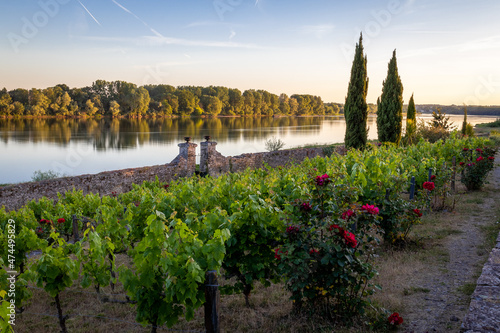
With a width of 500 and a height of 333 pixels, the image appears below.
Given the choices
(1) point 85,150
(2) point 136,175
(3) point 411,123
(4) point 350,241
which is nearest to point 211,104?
(1) point 85,150

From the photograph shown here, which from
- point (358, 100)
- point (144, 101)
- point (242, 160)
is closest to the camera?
point (242, 160)

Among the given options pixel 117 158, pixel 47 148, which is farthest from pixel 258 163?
pixel 47 148

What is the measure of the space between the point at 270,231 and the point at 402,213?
288 centimetres

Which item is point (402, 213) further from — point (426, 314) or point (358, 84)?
point (358, 84)

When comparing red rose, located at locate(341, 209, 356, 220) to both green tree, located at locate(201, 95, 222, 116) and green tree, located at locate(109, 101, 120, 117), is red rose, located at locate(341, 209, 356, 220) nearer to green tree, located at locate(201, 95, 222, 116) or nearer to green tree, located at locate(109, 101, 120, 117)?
green tree, located at locate(109, 101, 120, 117)

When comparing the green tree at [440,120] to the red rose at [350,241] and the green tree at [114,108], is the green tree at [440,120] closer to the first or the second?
the red rose at [350,241]

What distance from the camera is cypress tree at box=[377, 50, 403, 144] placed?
778 inches

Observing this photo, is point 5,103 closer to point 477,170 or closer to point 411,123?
point 411,123

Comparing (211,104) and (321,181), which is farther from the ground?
(211,104)

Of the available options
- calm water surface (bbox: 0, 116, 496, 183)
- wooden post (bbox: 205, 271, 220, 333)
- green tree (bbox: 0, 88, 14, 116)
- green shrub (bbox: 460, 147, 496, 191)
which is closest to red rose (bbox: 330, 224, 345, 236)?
wooden post (bbox: 205, 271, 220, 333)

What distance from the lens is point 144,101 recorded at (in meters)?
77.0

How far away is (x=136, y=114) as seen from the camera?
7775 centimetres

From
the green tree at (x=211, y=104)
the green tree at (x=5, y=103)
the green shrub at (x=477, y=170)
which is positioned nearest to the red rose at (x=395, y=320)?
the green shrub at (x=477, y=170)

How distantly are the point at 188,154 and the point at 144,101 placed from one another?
224 feet
